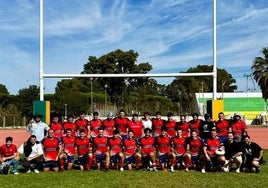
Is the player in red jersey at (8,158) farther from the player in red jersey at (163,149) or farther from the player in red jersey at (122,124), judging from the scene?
the player in red jersey at (163,149)

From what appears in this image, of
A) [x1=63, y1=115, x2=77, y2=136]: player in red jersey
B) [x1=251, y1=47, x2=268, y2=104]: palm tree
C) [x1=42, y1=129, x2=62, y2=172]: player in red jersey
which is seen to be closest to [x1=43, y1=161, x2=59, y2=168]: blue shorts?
[x1=42, y1=129, x2=62, y2=172]: player in red jersey

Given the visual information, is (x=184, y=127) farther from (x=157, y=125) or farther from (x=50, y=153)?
(x=50, y=153)

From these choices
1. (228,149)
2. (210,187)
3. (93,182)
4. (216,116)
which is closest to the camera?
(210,187)

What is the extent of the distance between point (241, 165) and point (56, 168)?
463cm

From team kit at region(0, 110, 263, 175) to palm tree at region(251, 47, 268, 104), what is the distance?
29.4m

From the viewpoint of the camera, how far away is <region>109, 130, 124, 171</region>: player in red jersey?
11.2 metres

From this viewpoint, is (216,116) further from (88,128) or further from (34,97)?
(34,97)

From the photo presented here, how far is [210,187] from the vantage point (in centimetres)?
852

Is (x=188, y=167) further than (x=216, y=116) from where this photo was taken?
No

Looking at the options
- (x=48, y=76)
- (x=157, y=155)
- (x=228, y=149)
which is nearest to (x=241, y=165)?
(x=228, y=149)

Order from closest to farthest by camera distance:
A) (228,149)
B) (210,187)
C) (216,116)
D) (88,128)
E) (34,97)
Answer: (210,187) < (228,149) < (88,128) < (216,116) < (34,97)

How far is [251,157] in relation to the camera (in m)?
10.9

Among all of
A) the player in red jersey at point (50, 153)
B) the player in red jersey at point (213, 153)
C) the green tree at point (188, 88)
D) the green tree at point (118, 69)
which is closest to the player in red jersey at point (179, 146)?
the player in red jersey at point (213, 153)

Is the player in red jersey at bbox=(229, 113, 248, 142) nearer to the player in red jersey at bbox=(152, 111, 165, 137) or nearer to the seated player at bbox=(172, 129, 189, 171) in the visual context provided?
the seated player at bbox=(172, 129, 189, 171)
